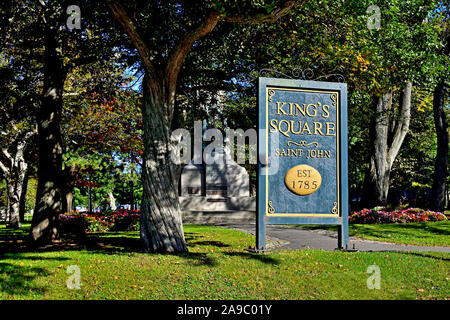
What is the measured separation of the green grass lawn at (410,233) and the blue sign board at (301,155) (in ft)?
13.5

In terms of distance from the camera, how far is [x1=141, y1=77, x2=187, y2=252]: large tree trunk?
28.8ft

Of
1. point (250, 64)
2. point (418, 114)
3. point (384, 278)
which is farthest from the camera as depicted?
point (418, 114)

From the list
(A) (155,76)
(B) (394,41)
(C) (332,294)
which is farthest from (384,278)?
(B) (394,41)

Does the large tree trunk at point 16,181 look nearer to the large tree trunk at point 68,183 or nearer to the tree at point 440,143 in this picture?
the large tree trunk at point 68,183

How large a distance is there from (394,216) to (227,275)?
42.5ft

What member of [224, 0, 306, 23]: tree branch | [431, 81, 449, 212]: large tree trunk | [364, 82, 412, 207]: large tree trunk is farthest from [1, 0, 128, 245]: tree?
[431, 81, 449, 212]: large tree trunk

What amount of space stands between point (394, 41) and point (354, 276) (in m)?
8.00

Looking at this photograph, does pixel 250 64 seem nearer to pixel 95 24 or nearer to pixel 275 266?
pixel 95 24

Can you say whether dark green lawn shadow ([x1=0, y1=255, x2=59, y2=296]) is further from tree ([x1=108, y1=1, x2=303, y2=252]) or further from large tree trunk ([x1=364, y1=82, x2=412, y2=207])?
large tree trunk ([x1=364, y1=82, x2=412, y2=207])

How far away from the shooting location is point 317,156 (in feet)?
29.3

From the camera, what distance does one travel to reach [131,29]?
885cm

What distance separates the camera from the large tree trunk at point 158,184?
879cm

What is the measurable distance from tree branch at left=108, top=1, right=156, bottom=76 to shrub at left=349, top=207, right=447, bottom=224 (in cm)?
1264

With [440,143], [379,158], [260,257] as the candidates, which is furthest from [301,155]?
[440,143]
